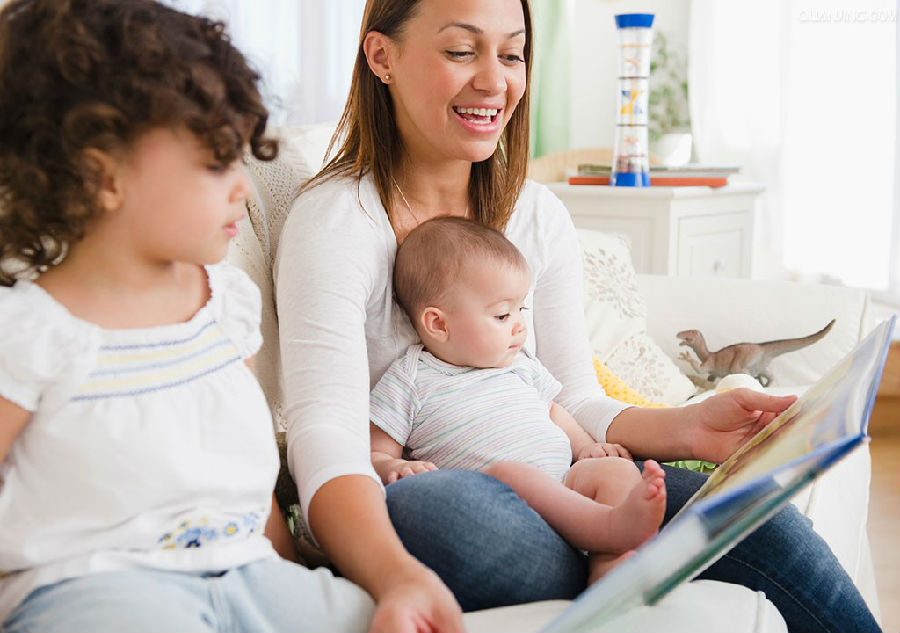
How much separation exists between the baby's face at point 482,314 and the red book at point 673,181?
1.94 metres

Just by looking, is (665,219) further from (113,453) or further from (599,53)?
(113,453)

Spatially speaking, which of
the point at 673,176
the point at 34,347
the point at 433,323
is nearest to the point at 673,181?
the point at 673,176

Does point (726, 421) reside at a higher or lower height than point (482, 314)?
lower

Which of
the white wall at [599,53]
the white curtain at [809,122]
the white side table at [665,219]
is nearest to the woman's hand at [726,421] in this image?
the white side table at [665,219]

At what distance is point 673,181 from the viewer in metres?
3.09

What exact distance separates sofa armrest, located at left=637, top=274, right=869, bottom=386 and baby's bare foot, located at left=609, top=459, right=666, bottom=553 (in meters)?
1.15

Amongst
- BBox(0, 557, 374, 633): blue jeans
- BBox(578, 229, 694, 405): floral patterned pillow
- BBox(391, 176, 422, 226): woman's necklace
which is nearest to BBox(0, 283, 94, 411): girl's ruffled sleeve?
BBox(0, 557, 374, 633): blue jeans

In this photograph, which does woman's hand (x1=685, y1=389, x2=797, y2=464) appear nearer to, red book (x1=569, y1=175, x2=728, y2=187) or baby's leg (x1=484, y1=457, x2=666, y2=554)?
baby's leg (x1=484, y1=457, x2=666, y2=554)

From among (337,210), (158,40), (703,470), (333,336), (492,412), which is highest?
(158,40)

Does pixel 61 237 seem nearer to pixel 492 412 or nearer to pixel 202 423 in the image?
pixel 202 423

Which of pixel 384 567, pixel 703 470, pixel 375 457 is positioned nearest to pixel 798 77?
pixel 703 470

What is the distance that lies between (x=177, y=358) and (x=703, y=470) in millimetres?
797

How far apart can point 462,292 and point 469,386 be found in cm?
11

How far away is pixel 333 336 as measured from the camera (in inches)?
44.9
